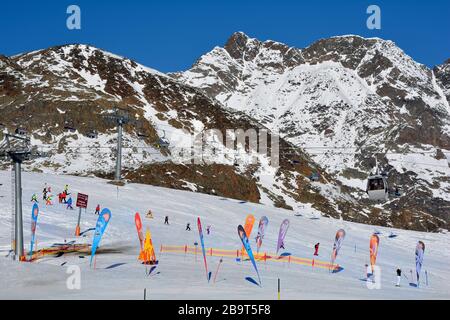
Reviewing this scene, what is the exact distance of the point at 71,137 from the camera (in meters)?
114

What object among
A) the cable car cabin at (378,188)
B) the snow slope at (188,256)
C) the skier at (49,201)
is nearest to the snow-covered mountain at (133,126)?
the snow slope at (188,256)

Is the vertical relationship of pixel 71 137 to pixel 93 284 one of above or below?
above

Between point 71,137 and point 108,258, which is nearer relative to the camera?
point 108,258

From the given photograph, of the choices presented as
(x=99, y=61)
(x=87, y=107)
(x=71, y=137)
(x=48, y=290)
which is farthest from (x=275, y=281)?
(x=99, y=61)

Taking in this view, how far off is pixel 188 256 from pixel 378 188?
23.0 m

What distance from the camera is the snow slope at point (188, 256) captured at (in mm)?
25062

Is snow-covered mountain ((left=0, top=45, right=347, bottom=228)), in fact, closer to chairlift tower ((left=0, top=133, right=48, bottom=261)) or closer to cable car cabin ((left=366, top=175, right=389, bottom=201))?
cable car cabin ((left=366, top=175, right=389, bottom=201))

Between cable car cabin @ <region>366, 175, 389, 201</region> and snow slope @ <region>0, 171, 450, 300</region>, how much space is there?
486 cm

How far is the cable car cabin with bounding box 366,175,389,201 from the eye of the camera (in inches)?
2100

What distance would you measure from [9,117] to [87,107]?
627 inches

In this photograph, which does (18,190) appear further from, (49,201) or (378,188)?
(378,188)

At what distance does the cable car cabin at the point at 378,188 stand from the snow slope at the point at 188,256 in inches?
191

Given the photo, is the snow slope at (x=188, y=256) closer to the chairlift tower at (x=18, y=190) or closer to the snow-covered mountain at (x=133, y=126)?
the chairlift tower at (x=18, y=190)
